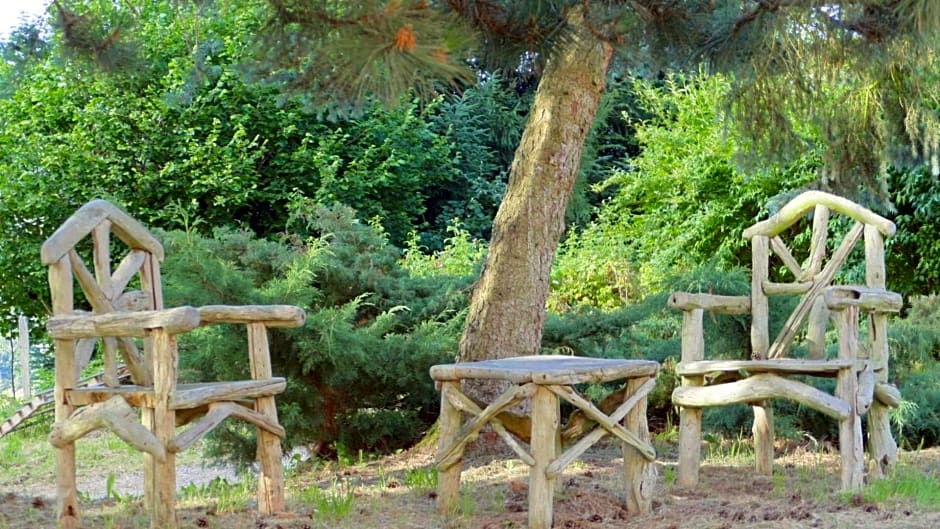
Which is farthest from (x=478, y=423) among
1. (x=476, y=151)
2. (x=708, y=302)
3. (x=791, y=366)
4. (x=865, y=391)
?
(x=476, y=151)

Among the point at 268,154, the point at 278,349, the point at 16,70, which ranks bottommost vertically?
the point at 278,349

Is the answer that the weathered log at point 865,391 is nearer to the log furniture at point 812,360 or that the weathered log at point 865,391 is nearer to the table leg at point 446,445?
the log furniture at point 812,360

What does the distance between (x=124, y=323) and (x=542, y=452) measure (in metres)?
1.40

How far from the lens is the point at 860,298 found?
4297 mm

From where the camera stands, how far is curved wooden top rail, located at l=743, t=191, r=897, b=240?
4766 mm

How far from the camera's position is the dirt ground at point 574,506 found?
3759mm

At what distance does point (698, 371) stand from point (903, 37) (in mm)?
1562

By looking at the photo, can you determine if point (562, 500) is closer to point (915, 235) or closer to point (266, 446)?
point (266, 446)

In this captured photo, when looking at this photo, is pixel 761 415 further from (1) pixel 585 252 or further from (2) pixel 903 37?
(1) pixel 585 252

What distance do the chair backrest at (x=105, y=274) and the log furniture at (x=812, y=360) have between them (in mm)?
2154

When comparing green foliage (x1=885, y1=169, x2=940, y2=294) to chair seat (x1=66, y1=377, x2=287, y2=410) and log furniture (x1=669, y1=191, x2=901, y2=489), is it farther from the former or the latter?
chair seat (x1=66, y1=377, x2=287, y2=410)

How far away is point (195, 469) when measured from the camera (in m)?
7.41

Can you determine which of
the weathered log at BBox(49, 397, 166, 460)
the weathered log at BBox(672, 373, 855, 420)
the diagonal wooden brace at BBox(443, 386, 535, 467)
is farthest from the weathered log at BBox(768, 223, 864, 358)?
the weathered log at BBox(49, 397, 166, 460)

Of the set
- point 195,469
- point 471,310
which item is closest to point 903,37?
point 471,310
